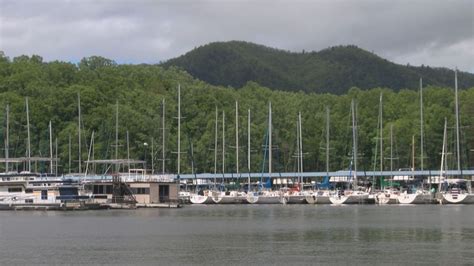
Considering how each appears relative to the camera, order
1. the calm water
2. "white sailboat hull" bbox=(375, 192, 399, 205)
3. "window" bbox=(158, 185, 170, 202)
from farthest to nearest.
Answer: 1. "white sailboat hull" bbox=(375, 192, 399, 205)
2. "window" bbox=(158, 185, 170, 202)
3. the calm water

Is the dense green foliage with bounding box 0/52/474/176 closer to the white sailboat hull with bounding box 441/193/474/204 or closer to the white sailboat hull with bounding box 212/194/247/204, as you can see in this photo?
the white sailboat hull with bounding box 212/194/247/204

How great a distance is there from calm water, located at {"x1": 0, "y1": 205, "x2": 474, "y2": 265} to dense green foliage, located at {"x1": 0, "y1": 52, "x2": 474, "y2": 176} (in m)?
58.0

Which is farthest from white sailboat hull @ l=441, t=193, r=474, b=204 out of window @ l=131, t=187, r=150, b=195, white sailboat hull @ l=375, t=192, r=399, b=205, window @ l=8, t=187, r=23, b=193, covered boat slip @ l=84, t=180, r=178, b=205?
window @ l=8, t=187, r=23, b=193

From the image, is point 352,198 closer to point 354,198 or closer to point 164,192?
point 354,198

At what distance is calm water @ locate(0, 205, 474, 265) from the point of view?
5538 cm

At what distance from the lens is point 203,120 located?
18038 centimetres

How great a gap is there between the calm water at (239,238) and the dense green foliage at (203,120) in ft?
190

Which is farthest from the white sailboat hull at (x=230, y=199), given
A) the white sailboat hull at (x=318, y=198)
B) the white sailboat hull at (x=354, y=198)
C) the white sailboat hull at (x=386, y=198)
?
the white sailboat hull at (x=386, y=198)

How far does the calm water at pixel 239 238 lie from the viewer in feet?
182

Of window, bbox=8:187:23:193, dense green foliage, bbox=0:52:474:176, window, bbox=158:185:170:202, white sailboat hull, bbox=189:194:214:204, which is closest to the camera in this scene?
window, bbox=8:187:23:193

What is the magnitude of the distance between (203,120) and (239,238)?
366ft

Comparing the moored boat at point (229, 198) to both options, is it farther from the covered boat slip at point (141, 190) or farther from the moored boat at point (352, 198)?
the covered boat slip at point (141, 190)

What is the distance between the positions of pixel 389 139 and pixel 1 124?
221 feet

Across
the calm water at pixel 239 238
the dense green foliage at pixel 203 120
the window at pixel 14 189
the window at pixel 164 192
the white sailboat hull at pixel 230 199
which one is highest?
the dense green foliage at pixel 203 120
